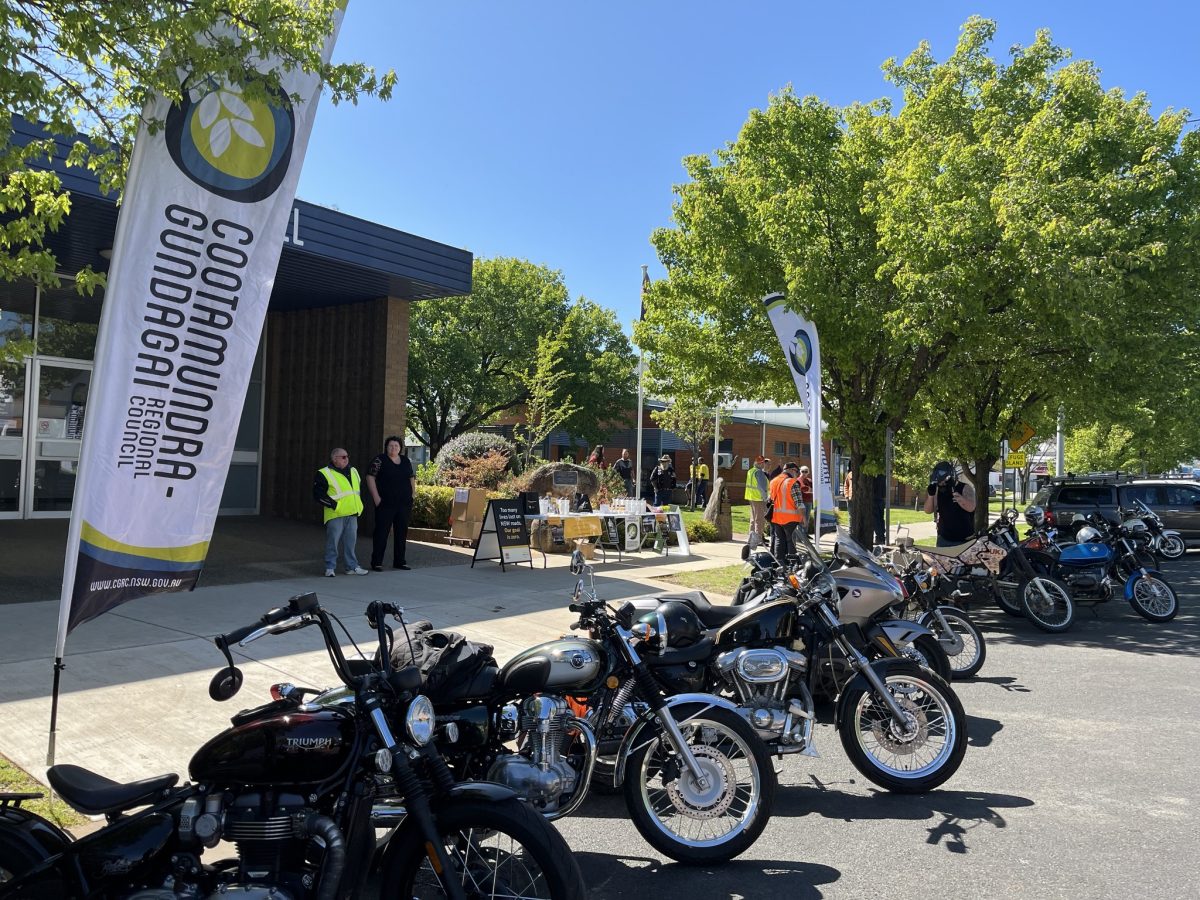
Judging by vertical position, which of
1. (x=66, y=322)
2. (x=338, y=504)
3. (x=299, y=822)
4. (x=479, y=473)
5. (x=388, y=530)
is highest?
(x=66, y=322)

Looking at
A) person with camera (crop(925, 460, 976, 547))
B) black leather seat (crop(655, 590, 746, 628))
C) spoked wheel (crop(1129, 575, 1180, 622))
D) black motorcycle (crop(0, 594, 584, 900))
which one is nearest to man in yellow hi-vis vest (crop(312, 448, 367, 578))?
black leather seat (crop(655, 590, 746, 628))

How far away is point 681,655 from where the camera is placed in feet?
14.2

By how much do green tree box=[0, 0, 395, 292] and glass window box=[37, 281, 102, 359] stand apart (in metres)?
9.35

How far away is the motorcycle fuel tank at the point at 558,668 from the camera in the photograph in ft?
11.8

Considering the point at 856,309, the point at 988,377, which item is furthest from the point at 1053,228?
the point at 988,377

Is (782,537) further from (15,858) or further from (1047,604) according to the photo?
(15,858)

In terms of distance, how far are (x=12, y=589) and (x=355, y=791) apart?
7695 millimetres

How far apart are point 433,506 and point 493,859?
42.0ft

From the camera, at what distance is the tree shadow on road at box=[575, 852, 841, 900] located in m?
3.54

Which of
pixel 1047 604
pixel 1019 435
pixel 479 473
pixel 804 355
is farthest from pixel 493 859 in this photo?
pixel 1019 435

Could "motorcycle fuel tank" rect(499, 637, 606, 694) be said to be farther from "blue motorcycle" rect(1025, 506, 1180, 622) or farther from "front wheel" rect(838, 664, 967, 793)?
"blue motorcycle" rect(1025, 506, 1180, 622)

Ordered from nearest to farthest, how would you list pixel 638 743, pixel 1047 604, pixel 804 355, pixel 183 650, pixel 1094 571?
pixel 638 743 → pixel 183 650 → pixel 1047 604 → pixel 1094 571 → pixel 804 355

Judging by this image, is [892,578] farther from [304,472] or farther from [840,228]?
[304,472]

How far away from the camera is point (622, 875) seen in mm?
3711
